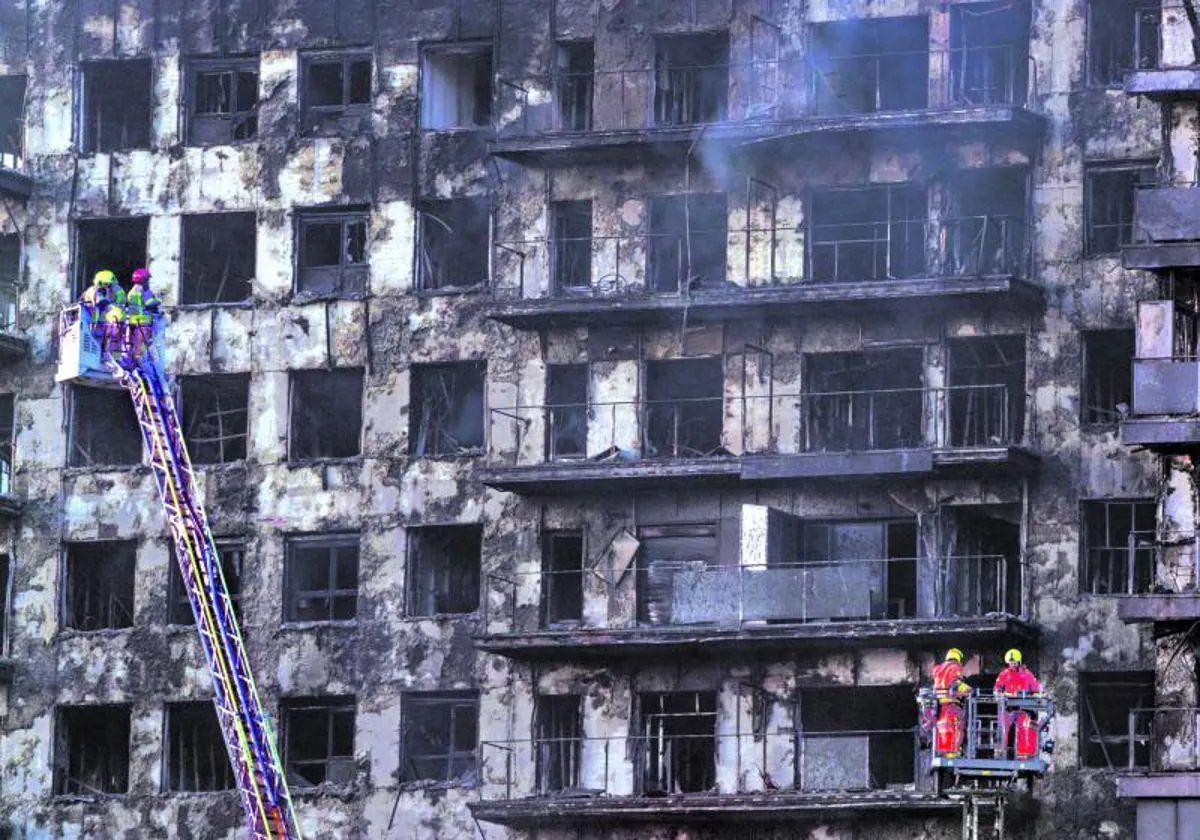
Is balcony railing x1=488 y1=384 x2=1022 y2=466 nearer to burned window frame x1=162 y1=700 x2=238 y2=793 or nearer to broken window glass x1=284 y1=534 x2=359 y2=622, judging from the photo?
broken window glass x1=284 y1=534 x2=359 y2=622

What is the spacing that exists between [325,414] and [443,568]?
455 centimetres

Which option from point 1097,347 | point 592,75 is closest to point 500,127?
point 592,75

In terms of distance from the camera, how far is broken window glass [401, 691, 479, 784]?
91.9m

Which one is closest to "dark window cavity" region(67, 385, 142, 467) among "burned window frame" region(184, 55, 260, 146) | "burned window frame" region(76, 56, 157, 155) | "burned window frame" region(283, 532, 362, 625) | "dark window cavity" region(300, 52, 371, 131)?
"burned window frame" region(283, 532, 362, 625)

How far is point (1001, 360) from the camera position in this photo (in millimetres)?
89562

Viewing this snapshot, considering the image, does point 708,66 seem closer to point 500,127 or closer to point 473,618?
point 500,127

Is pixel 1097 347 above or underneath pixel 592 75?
underneath

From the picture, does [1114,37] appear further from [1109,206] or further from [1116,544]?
[1116,544]

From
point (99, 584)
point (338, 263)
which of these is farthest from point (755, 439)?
point (99, 584)

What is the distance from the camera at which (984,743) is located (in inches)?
3125

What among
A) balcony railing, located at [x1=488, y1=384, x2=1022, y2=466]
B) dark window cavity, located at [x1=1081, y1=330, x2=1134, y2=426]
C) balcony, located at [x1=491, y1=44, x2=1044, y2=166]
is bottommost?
balcony railing, located at [x1=488, y1=384, x2=1022, y2=466]

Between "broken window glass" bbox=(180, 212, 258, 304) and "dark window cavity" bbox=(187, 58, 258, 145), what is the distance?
1.87m

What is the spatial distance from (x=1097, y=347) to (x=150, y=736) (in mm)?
22407

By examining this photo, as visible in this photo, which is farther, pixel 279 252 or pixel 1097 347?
pixel 279 252
